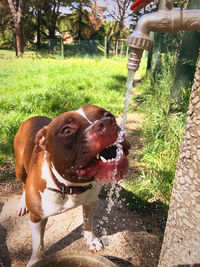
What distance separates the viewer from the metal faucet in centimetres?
86

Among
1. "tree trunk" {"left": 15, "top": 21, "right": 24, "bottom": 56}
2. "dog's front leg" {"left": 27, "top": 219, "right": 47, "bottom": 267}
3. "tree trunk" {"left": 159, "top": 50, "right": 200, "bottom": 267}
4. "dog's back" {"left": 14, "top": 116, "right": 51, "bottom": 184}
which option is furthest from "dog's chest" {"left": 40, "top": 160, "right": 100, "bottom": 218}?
"tree trunk" {"left": 15, "top": 21, "right": 24, "bottom": 56}

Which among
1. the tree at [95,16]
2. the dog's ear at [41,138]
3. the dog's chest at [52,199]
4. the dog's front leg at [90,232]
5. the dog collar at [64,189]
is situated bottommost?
the dog's front leg at [90,232]

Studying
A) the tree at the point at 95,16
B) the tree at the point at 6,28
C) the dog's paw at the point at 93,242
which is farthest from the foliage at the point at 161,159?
the tree at the point at 95,16

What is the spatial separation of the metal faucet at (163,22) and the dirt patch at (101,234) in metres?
1.77

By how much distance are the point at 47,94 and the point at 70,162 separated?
4.47 meters

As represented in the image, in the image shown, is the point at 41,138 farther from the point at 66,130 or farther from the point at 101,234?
the point at 101,234

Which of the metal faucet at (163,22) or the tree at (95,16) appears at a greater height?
the tree at (95,16)

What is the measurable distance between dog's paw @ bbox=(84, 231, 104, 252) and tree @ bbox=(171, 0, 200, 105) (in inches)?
94.4

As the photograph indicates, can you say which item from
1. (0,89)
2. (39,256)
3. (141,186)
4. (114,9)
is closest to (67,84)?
(0,89)

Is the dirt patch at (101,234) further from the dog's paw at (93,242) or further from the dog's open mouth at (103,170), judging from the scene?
the dog's open mouth at (103,170)

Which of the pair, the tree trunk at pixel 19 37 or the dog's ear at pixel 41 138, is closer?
the dog's ear at pixel 41 138

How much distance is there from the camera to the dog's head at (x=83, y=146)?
4.25 ft

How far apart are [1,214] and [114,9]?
16.4m

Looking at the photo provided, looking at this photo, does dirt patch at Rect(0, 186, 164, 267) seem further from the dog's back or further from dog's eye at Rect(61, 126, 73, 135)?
dog's eye at Rect(61, 126, 73, 135)
